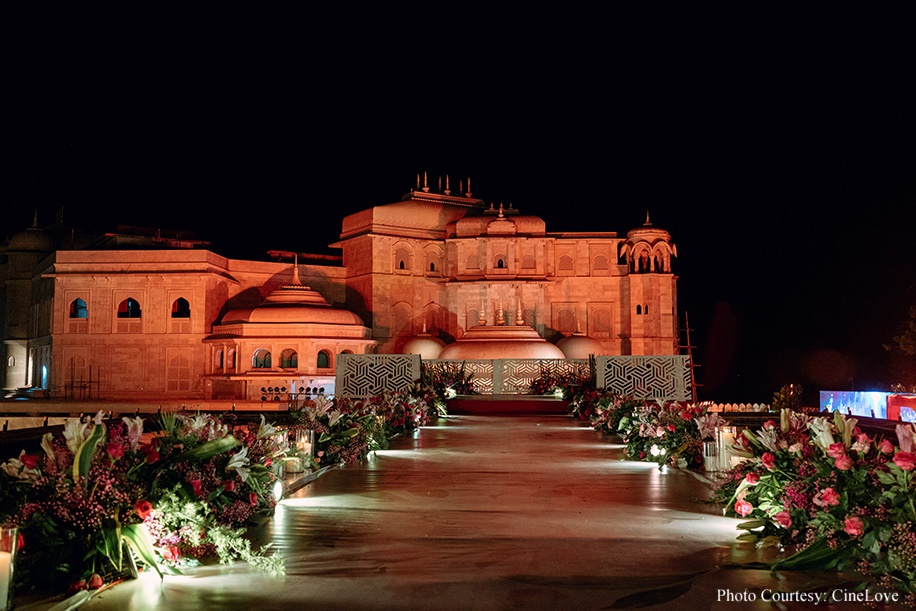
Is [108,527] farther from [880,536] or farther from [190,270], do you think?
[190,270]

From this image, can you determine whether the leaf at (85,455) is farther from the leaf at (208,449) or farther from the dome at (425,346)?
the dome at (425,346)

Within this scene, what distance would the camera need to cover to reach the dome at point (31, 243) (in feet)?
159

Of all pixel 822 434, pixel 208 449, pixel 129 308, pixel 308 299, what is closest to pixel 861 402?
pixel 308 299

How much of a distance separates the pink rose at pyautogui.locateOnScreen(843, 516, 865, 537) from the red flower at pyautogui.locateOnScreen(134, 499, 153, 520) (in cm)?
382

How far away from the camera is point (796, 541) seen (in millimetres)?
5414

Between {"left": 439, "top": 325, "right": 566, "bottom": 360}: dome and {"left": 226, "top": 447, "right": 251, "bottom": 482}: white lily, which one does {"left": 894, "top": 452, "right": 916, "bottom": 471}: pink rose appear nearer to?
{"left": 226, "top": 447, "right": 251, "bottom": 482}: white lily

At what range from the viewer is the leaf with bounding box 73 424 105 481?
484 cm

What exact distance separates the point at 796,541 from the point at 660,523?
117 centimetres

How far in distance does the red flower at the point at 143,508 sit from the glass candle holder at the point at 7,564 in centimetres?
78

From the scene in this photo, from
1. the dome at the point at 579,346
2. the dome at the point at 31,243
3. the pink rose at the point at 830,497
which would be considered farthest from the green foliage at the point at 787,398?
the dome at the point at 31,243

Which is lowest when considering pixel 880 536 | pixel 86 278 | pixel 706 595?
pixel 706 595

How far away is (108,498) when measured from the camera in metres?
4.80

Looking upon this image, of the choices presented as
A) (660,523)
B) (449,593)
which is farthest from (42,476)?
(660,523)

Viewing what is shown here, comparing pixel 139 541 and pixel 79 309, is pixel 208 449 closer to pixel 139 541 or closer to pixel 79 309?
pixel 139 541
